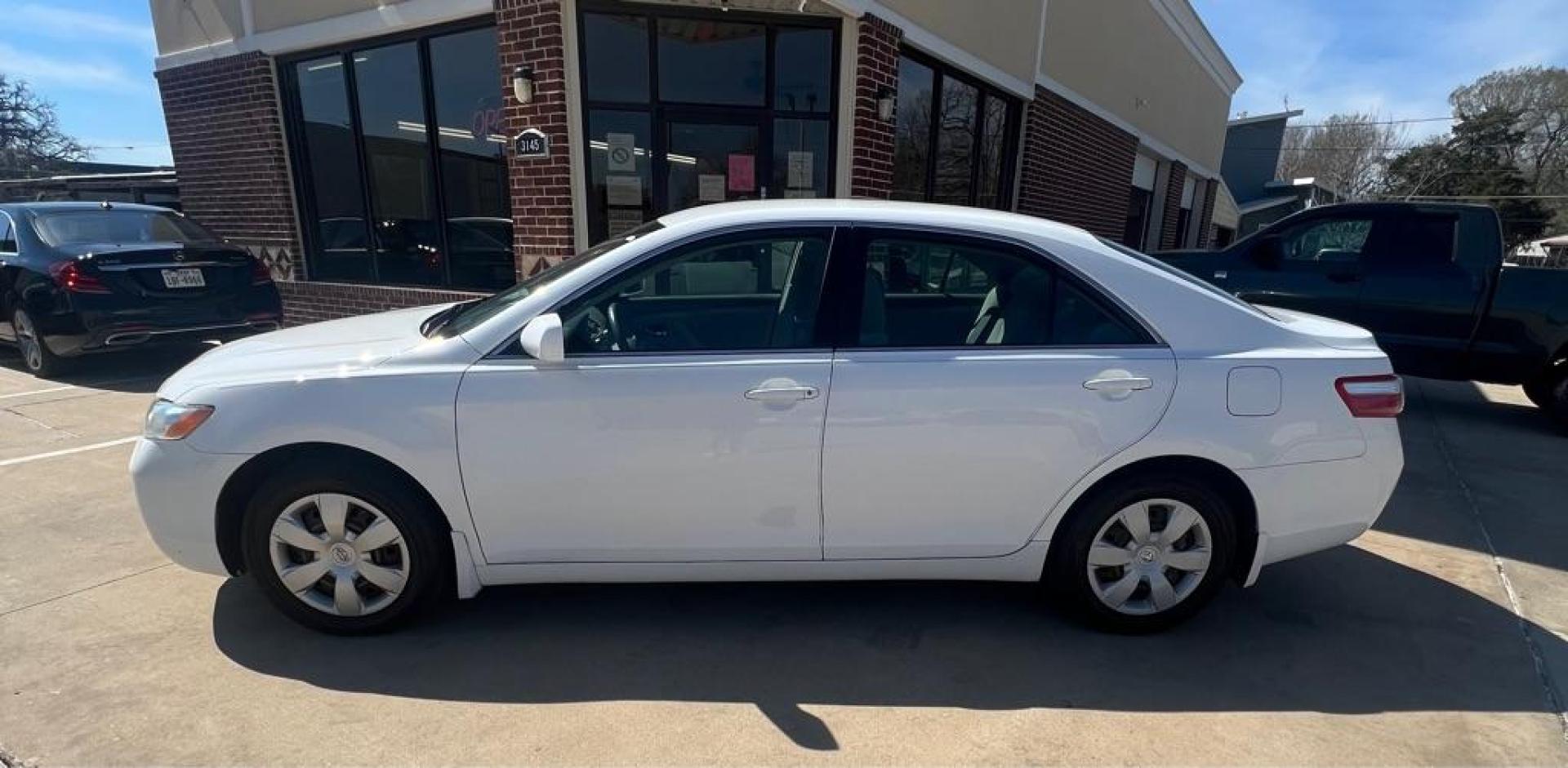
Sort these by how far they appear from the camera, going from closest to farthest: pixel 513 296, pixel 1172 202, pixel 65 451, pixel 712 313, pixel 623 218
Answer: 1. pixel 513 296
2. pixel 712 313
3. pixel 65 451
4. pixel 623 218
5. pixel 1172 202

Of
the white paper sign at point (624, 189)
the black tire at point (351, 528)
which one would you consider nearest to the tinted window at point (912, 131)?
the white paper sign at point (624, 189)

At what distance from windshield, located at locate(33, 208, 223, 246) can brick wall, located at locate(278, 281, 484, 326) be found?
1.16m

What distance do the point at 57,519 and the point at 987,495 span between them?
14.7ft

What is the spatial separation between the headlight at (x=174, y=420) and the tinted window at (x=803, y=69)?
507 centimetres

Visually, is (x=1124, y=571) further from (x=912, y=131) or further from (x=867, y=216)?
(x=912, y=131)

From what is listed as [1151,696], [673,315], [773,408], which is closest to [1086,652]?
[1151,696]

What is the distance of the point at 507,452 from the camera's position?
8.14 feet

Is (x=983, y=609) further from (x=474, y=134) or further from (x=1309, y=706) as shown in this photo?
(x=474, y=134)

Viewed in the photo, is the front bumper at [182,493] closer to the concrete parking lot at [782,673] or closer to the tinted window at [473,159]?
the concrete parking lot at [782,673]

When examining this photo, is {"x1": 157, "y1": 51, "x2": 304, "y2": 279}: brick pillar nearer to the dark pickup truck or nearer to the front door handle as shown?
the front door handle

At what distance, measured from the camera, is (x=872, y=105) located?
646cm

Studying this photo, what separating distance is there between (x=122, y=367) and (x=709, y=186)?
5984 millimetres

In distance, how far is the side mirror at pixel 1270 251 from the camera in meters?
6.53

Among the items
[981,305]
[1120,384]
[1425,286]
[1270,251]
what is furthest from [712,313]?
[1425,286]
